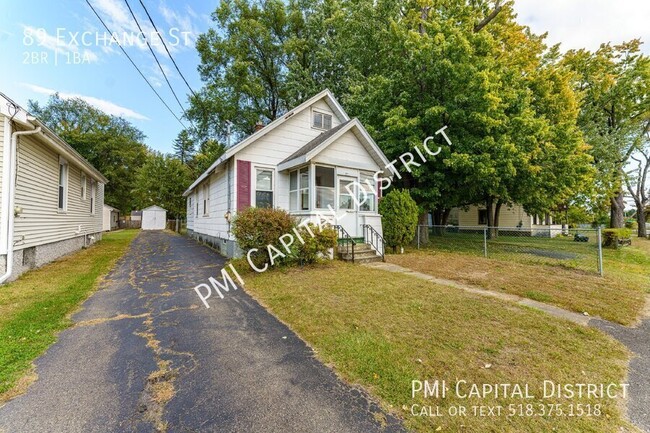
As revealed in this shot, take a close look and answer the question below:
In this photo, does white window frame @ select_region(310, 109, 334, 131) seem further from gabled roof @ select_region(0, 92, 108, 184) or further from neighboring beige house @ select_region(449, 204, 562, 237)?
neighboring beige house @ select_region(449, 204, 562, 237)

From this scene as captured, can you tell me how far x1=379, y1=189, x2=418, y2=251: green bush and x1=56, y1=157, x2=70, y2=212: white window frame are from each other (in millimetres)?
12264

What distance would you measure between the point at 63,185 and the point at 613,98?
31.7m

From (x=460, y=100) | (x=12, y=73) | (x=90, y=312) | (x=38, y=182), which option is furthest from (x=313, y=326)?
(x=12, y=73)

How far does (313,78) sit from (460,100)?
1237 cm

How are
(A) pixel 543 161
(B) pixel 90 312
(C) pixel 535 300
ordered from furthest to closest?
(A) pixel 543 161 → (C) pixel 535 300 → (B) pixel 90 312

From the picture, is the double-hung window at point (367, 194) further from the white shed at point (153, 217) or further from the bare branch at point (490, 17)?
the white shed at point (153, 217)

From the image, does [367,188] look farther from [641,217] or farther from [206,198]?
[641,217]

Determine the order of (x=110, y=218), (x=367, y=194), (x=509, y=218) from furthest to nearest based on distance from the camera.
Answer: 1. (x=110, y=218)
2. (x=509, y=218)
3. (x=367, y=194)

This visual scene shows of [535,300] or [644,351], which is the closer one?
[644,351]

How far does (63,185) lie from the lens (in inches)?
411

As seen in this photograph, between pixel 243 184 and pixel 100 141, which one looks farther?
pixel 100 141

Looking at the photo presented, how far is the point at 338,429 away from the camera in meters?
2.18

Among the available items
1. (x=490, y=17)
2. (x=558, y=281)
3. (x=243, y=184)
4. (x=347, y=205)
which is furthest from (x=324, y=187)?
(x=490, y=17)

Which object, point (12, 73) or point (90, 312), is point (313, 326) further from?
point (12, 73)
